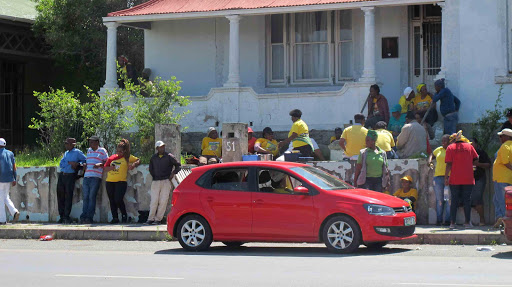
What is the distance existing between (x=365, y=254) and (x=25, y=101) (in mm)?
23134

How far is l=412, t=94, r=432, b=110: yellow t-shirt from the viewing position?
20469 mm

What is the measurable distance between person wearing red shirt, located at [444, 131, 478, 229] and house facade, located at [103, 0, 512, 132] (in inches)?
210

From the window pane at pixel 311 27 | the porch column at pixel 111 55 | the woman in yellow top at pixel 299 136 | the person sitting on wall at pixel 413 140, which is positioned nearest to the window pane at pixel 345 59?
the window pane at pixel 311 27

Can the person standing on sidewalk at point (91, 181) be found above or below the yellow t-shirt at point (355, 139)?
below

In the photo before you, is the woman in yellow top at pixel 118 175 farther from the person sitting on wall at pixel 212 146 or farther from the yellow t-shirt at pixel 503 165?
the yellow t-shirt at pixel 503 165

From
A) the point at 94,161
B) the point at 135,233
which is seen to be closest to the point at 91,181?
the point at 94,161

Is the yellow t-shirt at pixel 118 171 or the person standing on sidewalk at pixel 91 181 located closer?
the yellow t-shirt at pixel 118 171

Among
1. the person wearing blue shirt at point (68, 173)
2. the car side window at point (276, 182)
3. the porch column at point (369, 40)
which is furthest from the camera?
the porch column at point (369, 40)

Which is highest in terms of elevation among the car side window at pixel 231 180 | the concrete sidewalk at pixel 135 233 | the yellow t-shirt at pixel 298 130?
the yellow t-shirt at pixel 298 130

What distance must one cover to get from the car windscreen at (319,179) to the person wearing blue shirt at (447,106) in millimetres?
6453

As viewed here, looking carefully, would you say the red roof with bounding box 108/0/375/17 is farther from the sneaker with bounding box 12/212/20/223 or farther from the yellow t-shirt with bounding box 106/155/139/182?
the sneaker with bounding box 12/212/20/223

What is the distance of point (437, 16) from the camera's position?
23.5m

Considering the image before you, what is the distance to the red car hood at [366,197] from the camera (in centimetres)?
1327

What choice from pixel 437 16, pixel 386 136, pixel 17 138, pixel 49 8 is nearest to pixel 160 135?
pixel 386 136
